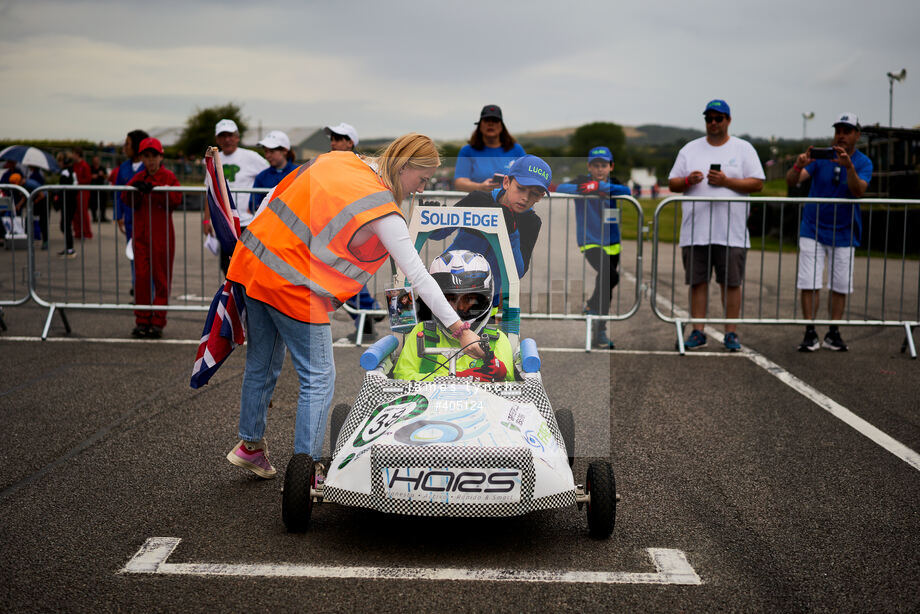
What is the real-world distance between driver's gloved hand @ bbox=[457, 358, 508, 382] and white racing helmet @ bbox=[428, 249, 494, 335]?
0.19 m

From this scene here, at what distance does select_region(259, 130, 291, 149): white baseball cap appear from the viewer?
363 inches

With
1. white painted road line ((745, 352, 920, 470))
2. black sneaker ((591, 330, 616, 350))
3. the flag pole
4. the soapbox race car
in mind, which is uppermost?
the flag pole

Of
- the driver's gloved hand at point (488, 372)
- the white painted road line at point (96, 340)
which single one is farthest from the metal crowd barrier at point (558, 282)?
the white painted road line at point (96, 340)

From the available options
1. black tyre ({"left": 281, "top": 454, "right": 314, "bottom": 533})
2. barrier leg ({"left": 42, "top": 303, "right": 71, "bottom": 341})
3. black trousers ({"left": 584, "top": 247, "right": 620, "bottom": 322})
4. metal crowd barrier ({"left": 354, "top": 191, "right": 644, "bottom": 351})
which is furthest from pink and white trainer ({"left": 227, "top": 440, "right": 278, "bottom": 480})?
barrier leg ({"left": 42, "top": 303, "right": 71, "bottom": 341})

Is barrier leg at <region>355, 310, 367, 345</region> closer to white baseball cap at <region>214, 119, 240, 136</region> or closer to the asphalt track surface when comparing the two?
the asphalt track surface

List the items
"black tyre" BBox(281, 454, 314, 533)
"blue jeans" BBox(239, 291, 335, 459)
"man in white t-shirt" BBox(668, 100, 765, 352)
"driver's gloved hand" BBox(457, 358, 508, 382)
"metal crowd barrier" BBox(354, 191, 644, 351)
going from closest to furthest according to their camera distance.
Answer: "black tyre" BBox(281, 454, 314, 533) → "blue jeans" BBox(239, 291, 335, 459) → "driver's gloved hand" BBox(457, 358, 508, 382) → "metal crowd barrier" BBox(354, 191, 644, 351) → "man in white t-shirt" BBox(668, 100, 765, 352)

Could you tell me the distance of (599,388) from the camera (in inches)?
275

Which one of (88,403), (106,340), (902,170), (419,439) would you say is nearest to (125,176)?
(106,340)

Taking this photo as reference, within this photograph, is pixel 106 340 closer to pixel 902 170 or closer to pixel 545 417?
pixel 545 417

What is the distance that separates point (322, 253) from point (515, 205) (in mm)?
1321

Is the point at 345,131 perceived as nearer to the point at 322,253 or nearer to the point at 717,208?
the point at 717,208

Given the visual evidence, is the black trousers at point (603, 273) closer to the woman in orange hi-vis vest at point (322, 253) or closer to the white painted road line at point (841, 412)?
the white painted road line at point (841, 412)

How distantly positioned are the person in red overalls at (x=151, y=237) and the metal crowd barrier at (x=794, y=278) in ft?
16.1

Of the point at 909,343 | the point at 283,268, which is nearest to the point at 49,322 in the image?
the point at 283,268
